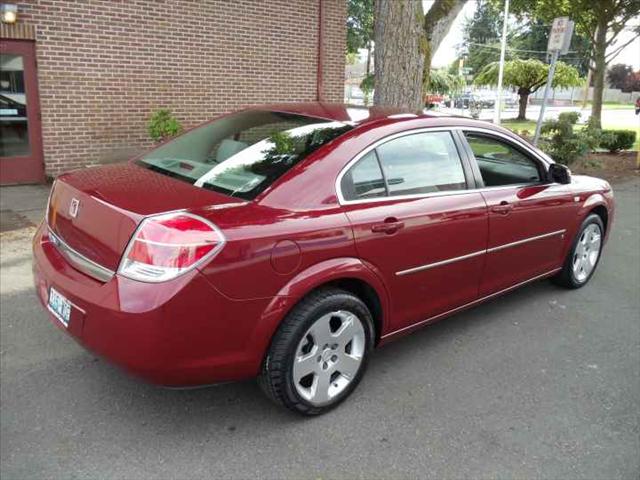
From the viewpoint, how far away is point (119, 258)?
261 centimetres

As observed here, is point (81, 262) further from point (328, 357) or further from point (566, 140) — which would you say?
point (566, 140)

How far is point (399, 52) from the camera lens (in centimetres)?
747

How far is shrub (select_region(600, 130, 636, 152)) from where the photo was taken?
1456 cm

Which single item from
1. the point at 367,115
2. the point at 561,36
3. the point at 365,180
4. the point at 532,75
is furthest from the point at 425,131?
the point at 532,75

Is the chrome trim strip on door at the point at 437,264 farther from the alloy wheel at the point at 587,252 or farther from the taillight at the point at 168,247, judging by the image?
the alloy wheel at the point at 587,252

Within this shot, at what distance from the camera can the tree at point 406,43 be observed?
7332mm

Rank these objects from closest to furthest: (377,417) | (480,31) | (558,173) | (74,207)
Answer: (74,207), (377,417), (558,173), (480,31)

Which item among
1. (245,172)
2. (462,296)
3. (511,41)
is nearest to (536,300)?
(462,296)

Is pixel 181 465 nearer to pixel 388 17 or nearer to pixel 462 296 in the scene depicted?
pixel 462 296

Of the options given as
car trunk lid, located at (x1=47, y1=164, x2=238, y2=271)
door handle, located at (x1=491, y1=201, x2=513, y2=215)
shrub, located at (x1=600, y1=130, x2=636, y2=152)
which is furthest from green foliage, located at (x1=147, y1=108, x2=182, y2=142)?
shrub, located at (x1=600, y1=130, x2=636, y2=152)

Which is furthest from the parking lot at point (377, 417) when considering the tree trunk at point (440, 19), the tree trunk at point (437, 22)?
the tree trunk at point (440, 19)

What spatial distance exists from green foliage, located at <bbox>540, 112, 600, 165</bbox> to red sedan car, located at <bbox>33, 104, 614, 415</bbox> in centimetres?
837

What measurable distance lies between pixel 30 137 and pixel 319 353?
7214 millimetres

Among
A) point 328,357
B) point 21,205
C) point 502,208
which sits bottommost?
point 21,205
